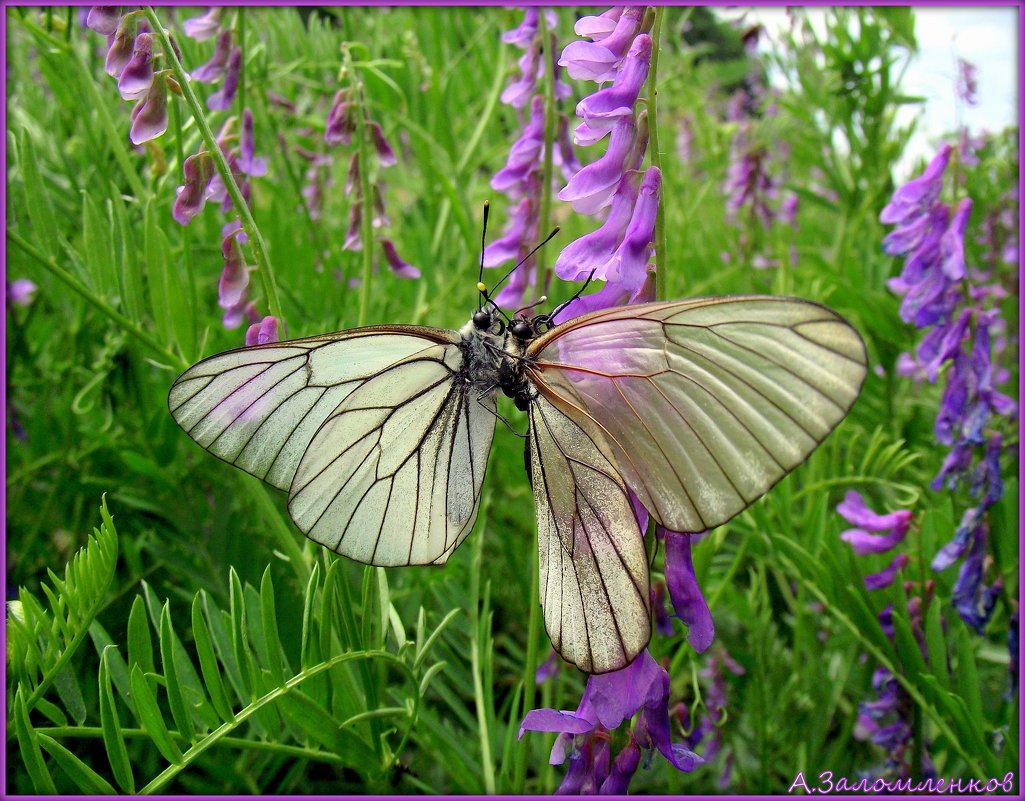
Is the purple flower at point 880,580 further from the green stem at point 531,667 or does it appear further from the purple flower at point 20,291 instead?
the purple flower at point 20,291

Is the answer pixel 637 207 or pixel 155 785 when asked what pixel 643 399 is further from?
pixel 155 785

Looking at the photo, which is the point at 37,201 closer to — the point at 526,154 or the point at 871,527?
the point at 526,154

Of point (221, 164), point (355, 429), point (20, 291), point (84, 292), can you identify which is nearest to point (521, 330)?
point (355, 429)

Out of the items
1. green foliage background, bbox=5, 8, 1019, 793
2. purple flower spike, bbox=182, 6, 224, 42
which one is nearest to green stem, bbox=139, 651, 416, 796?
green foliage background, bbox=5, 8, 1019, 793

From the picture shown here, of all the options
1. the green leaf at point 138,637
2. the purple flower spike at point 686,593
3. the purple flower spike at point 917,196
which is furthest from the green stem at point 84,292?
the purple flower spike at point 917,196

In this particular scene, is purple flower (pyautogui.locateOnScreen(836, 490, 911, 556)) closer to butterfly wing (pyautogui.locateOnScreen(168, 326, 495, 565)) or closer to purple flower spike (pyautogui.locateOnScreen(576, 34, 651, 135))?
butterfly wing (pyautogui.locateOnScreen(168, 326, 495, 565))
